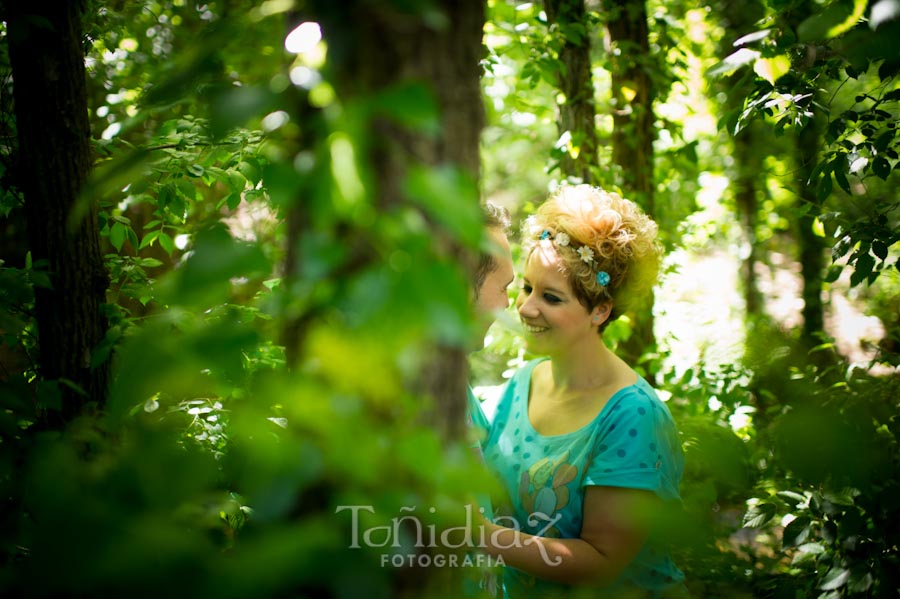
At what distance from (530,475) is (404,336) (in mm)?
1778

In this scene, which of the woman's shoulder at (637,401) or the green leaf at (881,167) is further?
the woman's shoulder at (637,401)

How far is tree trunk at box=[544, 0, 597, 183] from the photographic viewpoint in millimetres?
3383

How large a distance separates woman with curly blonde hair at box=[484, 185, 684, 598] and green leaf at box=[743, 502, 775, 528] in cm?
37

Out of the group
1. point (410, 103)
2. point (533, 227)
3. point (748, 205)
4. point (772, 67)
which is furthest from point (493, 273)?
point (748, 205)

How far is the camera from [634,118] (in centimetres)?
370

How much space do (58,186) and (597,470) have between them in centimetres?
178

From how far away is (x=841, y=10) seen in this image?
1.05 m

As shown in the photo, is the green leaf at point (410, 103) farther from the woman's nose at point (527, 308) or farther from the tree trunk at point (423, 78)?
the woman's nose at point (527, 308)

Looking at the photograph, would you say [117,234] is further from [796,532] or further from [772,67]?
[796,532]

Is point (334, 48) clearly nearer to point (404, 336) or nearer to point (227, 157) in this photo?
point (404, 336)

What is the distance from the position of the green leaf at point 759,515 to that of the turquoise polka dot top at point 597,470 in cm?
36

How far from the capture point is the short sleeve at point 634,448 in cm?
196

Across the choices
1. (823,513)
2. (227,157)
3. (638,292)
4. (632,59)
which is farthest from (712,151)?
Result: (227,157)

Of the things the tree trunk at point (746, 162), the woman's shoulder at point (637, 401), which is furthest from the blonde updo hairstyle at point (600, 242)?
the tree trunk at point (746, 162)
